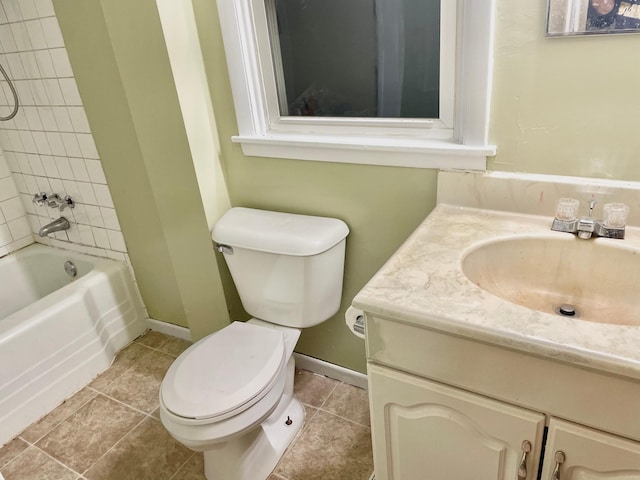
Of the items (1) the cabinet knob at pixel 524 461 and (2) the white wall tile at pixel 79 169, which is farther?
(2) the white wall tile at pixel 79 169

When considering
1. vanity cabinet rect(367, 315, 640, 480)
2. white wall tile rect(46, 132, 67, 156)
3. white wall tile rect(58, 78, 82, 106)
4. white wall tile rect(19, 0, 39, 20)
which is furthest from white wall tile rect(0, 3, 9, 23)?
vanity cabinet rect(367, 315, 640, 480)

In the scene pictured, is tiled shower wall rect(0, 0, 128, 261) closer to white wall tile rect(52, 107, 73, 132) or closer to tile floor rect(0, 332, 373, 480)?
white wall tile rect(52, 107, 73, 132)

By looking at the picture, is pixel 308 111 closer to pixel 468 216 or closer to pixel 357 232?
pixel 357 232

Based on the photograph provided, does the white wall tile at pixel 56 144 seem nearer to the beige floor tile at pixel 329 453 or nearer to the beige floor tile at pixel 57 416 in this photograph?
the beige floor tile at pixel 57 416

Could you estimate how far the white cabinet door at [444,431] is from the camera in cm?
86

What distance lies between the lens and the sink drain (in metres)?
1.02

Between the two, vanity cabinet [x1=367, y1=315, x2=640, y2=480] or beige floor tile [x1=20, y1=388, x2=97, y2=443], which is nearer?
vanity cabinet [x1=367, y1=315, x2=640, y2=480]

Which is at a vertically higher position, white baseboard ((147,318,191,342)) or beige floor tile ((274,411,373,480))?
white baseboard ((147,318,191,342))

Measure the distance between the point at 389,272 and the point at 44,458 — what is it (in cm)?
148

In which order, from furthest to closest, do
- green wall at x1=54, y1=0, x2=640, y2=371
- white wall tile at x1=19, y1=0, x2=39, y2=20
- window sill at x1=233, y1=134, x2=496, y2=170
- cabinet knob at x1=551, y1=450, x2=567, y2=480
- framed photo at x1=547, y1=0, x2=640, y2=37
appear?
white wall tile at x1=19, y1=0, x2=39, y2=20 < window sill at x1=233, y1=134, x2=496, y2=170 < green wall at x1=54, y1=0, x2=640, y2=371 < framed photo at x1=547, y1=0, x2=640, y2=37 < cabinet knob at x1=551, y1=450, x2=567, y2=480

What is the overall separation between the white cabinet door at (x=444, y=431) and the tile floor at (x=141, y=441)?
1.70ft

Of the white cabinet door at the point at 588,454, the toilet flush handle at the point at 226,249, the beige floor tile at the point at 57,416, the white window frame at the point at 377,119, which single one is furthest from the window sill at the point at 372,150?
the beige floor tile at the point at 57,416

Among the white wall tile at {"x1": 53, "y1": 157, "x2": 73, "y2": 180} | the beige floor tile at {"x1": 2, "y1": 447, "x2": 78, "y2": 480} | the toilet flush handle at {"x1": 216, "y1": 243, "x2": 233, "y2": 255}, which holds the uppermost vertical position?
the white wall tile at {"x1": 53, "y1": 157, "x2": 73, "y2": 180}

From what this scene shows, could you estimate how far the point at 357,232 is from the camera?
1.51 meters
